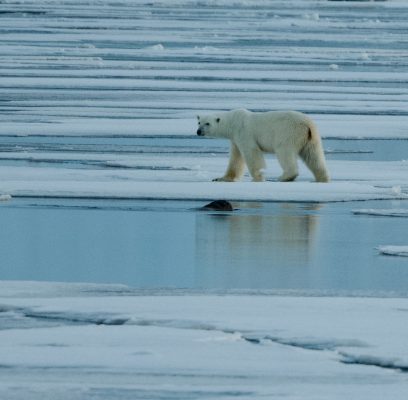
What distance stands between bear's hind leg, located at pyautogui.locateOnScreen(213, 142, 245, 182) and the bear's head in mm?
284

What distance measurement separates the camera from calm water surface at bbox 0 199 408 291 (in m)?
6.03

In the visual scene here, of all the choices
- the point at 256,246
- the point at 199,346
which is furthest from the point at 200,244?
the point at 199,346

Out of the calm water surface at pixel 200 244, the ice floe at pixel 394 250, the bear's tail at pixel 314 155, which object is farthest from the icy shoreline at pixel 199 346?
the bear's tail at pixel 314 155

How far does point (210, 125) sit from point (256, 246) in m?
3.05

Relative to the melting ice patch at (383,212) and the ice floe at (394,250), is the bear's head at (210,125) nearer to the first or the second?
the melting ice patch at (383,212)

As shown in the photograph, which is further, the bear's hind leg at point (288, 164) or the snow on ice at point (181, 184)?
the bear's hind leg at point (288, 164)

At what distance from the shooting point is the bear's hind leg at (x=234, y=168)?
30.7 feet

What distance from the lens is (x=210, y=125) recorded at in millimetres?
9820

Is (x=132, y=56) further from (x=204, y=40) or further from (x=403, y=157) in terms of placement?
(x=403, y=157)

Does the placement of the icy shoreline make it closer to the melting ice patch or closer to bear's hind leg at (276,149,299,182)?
the melting ice patch

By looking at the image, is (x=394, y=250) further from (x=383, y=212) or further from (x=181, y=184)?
(x=181, y=184)

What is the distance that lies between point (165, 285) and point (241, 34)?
26669 millimetres

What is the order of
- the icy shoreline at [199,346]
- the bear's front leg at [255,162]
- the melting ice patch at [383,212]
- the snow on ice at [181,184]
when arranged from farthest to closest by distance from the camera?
1. the bear's front leg at [255,162]
2. the melting ice patch at [383,212]
3. the snow on ice at [181,184]
4. the icy shoreline at [199,346]

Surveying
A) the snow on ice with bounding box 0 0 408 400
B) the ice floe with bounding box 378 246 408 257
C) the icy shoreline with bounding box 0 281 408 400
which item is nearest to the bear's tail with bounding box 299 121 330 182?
the snow on ice with bounding box 0 0 408 400
